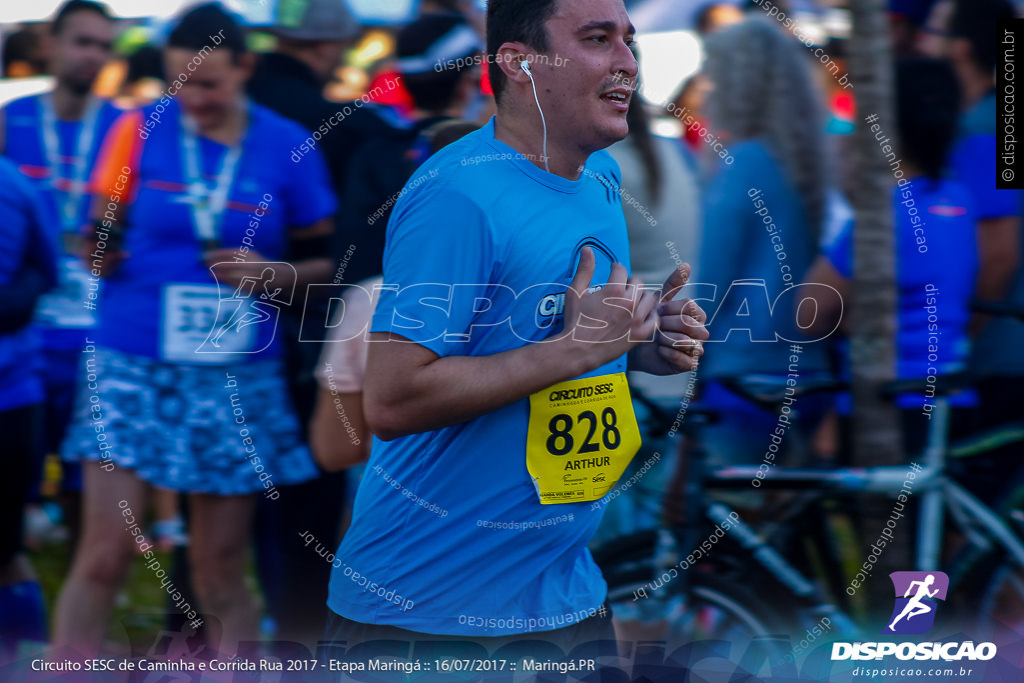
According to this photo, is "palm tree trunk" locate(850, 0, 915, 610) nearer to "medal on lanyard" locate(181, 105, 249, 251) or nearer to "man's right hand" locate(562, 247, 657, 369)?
"man's right hand" locate(562, 247, 657, 369)

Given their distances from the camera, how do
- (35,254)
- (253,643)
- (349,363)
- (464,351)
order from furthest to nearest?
(253,643), (35,254), (349,363), (464,351)

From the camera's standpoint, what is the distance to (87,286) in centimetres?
278

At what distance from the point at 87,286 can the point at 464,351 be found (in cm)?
142

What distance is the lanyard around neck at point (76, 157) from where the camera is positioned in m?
2.77

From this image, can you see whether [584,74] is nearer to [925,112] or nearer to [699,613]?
[925,112]

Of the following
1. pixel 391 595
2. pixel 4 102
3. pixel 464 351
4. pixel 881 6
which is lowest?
pixel 391 595

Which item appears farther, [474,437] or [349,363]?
[349,363]

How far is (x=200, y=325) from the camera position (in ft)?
9.14

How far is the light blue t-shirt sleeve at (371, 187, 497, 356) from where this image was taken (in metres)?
1.72

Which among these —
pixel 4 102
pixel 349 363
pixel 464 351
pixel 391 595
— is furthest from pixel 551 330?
pixel 4 102

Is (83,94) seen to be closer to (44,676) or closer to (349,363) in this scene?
(349,363)

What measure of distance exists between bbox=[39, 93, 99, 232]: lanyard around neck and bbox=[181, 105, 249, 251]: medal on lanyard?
266 mm

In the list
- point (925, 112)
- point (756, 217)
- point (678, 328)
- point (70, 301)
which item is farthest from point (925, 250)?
point (70, 301)

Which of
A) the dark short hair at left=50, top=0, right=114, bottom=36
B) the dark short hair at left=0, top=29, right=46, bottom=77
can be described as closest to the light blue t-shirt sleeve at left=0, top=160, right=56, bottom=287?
the dark short hair at left=0, top=29, right=46, bottom=77
